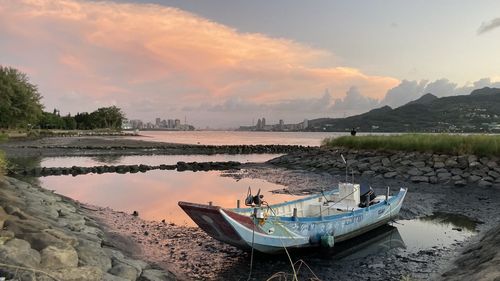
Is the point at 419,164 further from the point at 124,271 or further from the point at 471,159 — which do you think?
the point at 124,271

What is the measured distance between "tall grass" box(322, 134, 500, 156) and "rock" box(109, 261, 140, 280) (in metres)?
29.9

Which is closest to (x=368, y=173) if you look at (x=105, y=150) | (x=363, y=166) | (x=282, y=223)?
(x=363, y=166)

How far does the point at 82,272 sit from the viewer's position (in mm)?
7863

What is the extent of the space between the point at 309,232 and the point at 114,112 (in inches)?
6928

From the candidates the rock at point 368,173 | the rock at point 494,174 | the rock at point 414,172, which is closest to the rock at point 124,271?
the rock at point 414,172

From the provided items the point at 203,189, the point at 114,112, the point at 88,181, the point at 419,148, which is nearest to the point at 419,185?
the point at 419,148

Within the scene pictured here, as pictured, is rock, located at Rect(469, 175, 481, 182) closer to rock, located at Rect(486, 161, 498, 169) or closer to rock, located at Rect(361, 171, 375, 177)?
rock, located at Rect(486, 161, 498, 169)

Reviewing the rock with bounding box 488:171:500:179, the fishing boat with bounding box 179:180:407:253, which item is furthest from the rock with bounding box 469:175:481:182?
the fishing boat with bounding box 179:180:407:253

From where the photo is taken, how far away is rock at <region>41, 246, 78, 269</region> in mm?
7777

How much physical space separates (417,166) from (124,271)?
92.3 ft

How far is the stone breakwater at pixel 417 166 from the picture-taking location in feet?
93.4

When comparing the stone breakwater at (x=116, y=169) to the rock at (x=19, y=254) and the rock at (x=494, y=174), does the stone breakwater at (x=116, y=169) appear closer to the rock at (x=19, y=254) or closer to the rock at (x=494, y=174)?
the rock at (x=494, y=174)

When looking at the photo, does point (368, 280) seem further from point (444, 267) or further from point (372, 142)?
point (372, 142)

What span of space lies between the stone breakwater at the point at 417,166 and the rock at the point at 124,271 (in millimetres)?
17700
